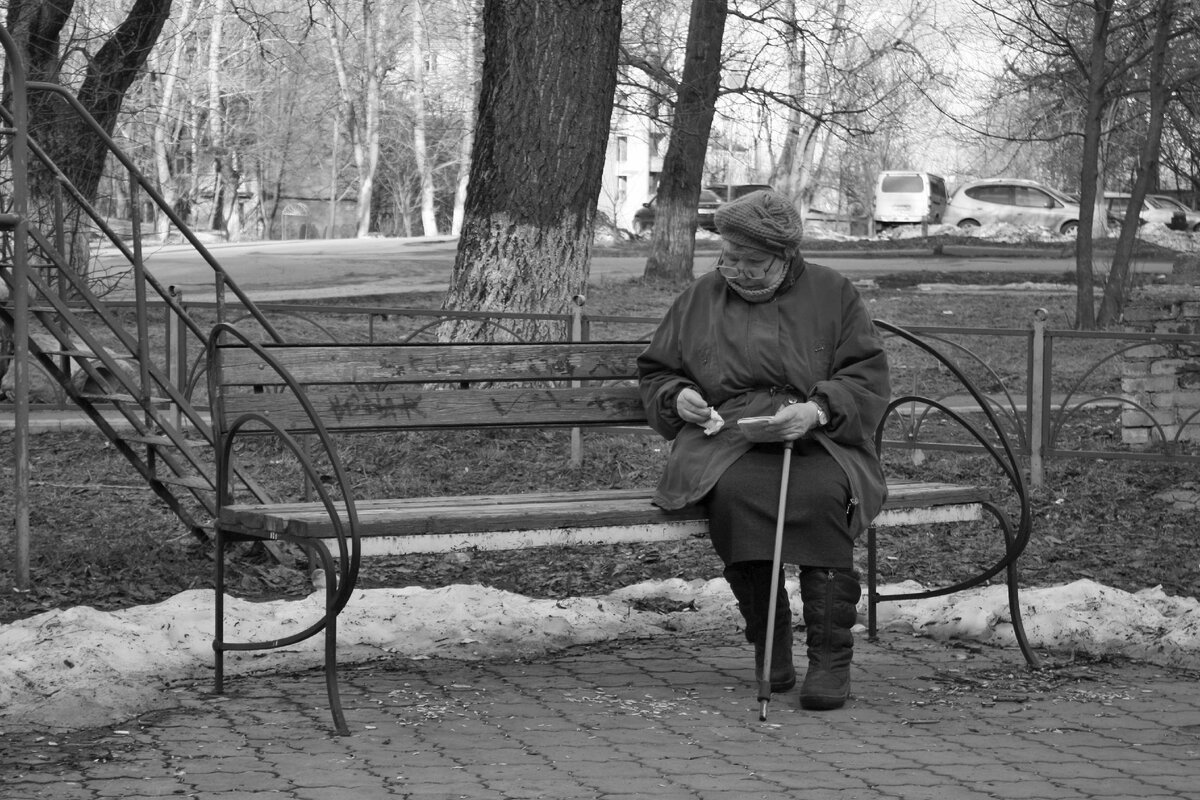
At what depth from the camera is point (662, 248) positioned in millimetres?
17156

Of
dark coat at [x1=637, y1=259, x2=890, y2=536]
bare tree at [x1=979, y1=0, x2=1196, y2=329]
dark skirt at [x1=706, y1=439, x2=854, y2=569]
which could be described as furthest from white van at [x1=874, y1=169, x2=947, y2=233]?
dark skirt at [x1=706, y1=439, x2=854, y2=569]

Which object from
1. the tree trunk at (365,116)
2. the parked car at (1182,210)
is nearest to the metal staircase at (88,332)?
the parked car at (1182,210)

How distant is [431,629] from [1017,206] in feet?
90.6

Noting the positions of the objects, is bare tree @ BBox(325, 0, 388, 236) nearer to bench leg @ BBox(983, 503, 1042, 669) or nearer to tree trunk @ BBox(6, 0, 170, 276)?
tree trunk @ BBox(6, 0, 170, 276)

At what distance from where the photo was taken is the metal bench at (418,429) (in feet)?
12.3

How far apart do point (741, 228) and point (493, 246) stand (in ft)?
13.4

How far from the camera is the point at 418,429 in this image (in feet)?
14.1

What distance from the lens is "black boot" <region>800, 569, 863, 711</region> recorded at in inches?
152

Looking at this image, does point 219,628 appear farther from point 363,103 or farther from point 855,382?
point 363,103

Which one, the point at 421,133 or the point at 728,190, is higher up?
the point at 421,133

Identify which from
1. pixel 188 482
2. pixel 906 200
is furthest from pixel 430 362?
pixel 906 200

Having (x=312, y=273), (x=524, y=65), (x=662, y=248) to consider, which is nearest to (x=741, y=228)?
(x=524, y=65)

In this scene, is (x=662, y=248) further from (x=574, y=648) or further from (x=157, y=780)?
(x=157, y=780)

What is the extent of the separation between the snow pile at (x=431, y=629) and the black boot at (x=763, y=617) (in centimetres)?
75
